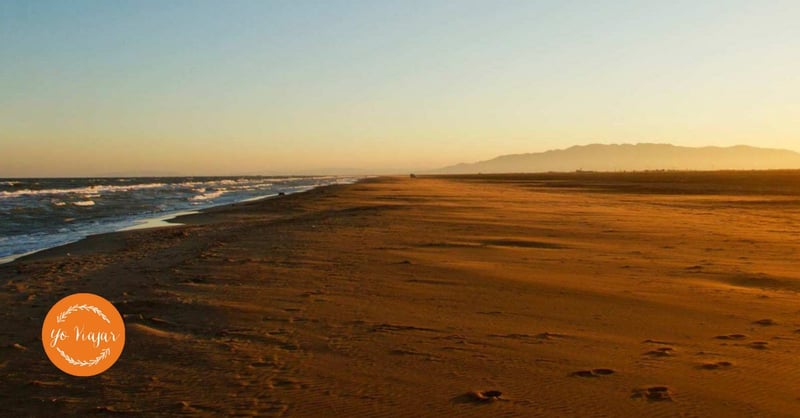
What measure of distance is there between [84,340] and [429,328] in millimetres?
3522

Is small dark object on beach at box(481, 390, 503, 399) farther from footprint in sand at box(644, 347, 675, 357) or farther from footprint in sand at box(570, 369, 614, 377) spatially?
footprint in sand at box(644, 347, 675, 357)

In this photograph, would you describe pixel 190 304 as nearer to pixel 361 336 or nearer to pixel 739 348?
pixel 361 336

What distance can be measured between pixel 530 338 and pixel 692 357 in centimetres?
151

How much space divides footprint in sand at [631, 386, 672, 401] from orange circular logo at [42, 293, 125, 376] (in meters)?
4.67

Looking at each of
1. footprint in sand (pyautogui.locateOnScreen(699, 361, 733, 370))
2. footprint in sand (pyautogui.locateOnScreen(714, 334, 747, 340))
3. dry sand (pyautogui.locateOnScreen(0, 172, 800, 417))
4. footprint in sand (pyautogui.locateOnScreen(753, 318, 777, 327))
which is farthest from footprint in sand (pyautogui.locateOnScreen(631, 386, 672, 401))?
footprint in sand (pyautogui.locateOnScreen(753, 318, 777, 327))

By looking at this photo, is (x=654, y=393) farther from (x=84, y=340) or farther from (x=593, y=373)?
(x=84, y=340)

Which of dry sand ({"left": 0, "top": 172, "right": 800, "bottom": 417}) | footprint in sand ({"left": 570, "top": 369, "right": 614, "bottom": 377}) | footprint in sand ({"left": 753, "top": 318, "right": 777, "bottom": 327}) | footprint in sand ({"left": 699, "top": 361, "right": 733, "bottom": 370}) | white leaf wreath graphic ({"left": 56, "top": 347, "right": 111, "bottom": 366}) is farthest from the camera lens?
footprint in sand ({"left": 753, "top": 318, "right": 777, "bottom": 327})

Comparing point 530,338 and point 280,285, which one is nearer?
point 530,338

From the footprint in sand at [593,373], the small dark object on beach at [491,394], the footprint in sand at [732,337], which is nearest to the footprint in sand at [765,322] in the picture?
the footprint in sand at [732,337]

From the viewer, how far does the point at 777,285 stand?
8469mm

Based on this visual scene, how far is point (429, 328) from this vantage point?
21.3 feet

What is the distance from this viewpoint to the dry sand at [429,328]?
15.0 ft

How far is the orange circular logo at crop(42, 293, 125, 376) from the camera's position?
5.40m

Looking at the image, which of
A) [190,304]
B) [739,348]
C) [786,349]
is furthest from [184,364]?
[786,349]
